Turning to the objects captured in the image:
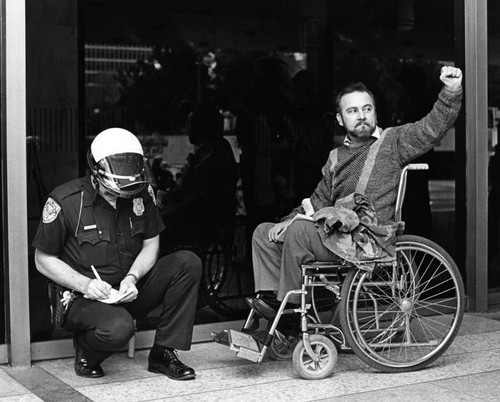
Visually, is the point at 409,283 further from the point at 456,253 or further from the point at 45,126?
the point at 45,126

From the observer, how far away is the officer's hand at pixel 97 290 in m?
4.56

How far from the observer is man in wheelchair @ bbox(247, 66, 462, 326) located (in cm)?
475

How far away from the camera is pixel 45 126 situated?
17.2ft

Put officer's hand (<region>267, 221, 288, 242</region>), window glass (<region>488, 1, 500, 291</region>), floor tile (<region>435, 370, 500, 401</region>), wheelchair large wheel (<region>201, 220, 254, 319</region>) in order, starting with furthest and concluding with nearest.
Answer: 1. window glass (<region>488, 1, 500, 291</region>)
2. wheelchair large wheel (<region>201, 220, 254, 319</region>)
3. officer's hand (<region>267, 221, 288, 242</region>)
4. floor tile (<region>435, 370, 500, 401</region>)

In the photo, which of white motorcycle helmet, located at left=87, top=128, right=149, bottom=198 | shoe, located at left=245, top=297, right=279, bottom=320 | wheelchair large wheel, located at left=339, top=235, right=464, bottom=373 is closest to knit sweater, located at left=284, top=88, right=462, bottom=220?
wheelchair large wheel, located at left=339, top=235, right=464, bottom=373

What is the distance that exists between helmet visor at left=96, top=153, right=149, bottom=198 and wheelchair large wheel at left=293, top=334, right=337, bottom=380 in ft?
3.62

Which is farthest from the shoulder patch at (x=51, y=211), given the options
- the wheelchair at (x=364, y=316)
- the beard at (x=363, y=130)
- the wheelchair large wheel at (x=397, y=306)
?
the beard at (x=363, y=130)

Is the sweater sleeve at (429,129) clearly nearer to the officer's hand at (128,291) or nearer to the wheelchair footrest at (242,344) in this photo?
the wheelchair footrest at (242,344)

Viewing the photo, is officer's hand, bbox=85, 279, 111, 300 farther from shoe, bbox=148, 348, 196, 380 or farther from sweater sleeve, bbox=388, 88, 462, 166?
sweater sleeve, bbox=388, 88, 462, 166

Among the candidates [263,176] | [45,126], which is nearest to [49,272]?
[45,126]

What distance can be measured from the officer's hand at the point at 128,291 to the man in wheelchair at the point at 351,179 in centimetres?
62

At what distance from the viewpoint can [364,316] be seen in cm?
489

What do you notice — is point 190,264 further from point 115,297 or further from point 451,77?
point 451,77

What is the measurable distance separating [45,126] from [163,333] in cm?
133
